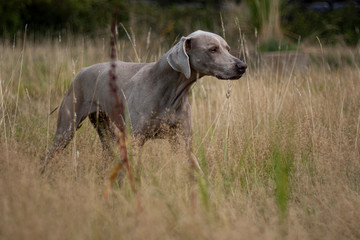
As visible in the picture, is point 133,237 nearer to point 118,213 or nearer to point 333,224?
point 118,213

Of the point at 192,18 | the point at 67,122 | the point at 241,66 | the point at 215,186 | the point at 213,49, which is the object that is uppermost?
the point at 192,18

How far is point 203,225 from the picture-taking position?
2.09 m

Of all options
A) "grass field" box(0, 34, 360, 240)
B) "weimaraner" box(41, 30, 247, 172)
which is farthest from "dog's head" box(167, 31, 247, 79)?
"grass field" box(0, 34, 360, 240)

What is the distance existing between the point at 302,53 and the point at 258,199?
16.2ft

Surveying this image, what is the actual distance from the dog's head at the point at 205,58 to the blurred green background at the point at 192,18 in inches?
168

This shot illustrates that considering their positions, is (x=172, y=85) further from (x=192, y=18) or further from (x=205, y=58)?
(x=192, y=18)

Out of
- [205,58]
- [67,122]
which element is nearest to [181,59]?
[205,58]

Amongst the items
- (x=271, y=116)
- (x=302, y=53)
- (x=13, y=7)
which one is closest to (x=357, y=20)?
(x=302, y=53)

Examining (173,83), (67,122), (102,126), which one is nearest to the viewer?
(173,83)

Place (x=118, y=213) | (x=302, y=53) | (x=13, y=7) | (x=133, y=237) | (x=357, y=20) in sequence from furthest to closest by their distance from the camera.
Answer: (x=13, y=7), (x=357, y=20), (x=302, y=53), (x=118, y=213), (x=133, y=237)

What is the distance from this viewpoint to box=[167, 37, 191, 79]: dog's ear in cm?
337

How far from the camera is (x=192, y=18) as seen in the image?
12.2 metres

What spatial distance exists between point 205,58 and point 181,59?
8.1 inches

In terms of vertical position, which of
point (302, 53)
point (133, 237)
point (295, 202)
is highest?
point (302, 53)
